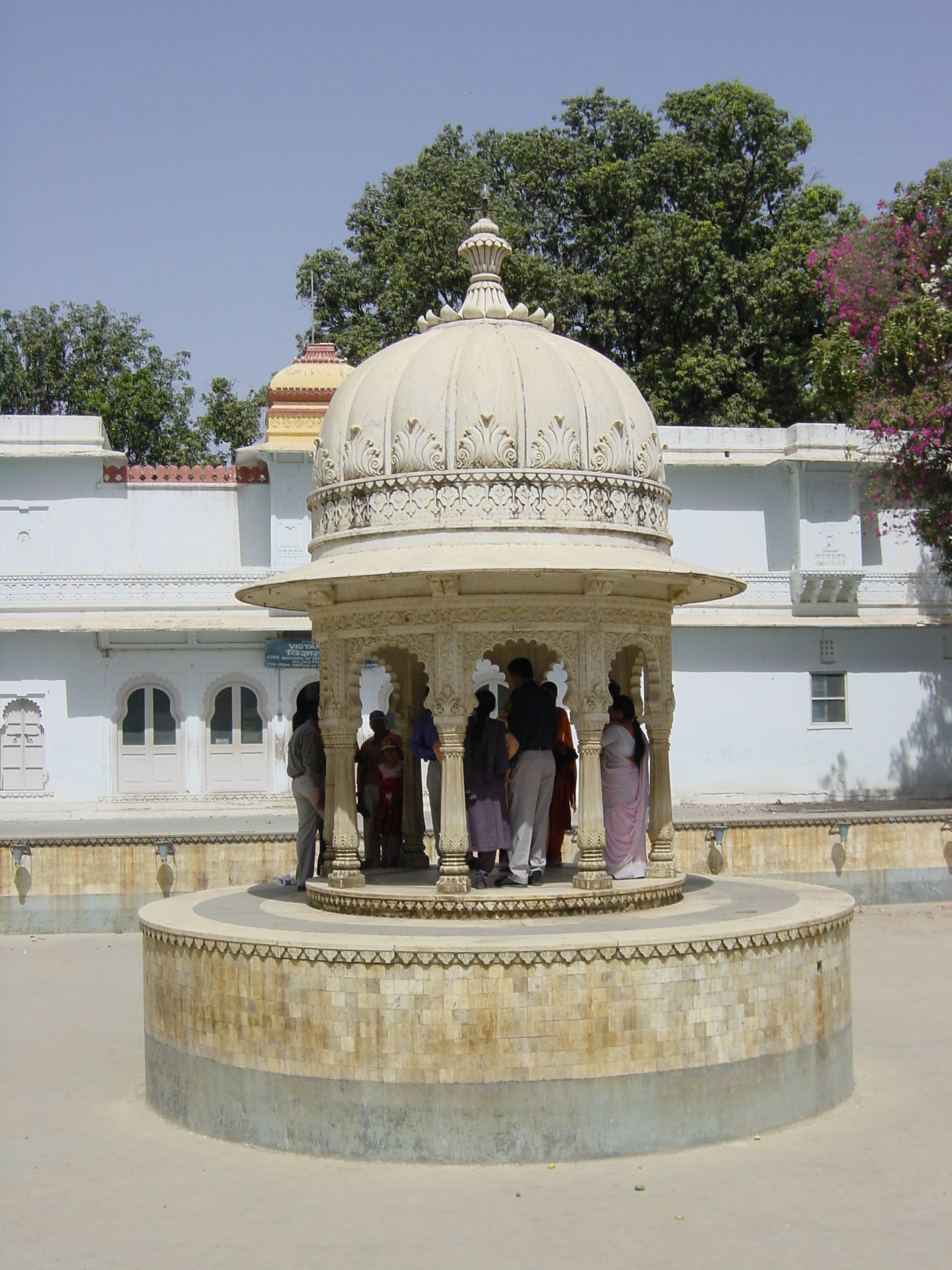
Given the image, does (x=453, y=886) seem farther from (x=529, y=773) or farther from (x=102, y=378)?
(x=102, y=378)

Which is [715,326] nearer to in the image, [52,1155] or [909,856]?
[909,856]

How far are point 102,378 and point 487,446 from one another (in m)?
27.7

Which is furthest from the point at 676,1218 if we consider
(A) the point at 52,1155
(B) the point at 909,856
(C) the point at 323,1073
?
(B) the point at 909,856

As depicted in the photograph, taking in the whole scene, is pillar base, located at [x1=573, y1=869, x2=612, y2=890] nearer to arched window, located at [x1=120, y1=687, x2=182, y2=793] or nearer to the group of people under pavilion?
the group of people under pavilion

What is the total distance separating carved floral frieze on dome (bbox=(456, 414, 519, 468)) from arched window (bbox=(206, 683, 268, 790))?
16.1 m

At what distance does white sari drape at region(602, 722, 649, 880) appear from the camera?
9859mm

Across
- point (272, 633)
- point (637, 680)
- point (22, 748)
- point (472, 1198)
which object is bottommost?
point (472, 1198)

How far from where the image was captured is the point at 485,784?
976 centimetres

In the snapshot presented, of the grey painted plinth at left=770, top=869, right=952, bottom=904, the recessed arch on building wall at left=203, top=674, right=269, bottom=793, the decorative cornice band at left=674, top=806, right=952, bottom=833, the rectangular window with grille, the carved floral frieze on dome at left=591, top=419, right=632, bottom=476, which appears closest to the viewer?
the carved floral frieze on dome at left=591, top=419, right=632, bottom=476

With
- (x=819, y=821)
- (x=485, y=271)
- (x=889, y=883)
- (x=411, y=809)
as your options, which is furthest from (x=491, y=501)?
(x=889, y=883)

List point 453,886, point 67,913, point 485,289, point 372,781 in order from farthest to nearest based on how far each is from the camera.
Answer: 1. point 67,913
2. point 372,781
3. point 485,289
4. point 453,886

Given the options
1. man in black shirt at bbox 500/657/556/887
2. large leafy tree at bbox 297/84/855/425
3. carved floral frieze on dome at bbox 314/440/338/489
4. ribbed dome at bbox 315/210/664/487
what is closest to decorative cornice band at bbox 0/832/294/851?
man in black shirt at bbox 500/657/556/887

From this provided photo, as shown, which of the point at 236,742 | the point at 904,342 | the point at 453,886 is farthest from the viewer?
the point at 236,742

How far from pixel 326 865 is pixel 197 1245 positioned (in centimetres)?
424
